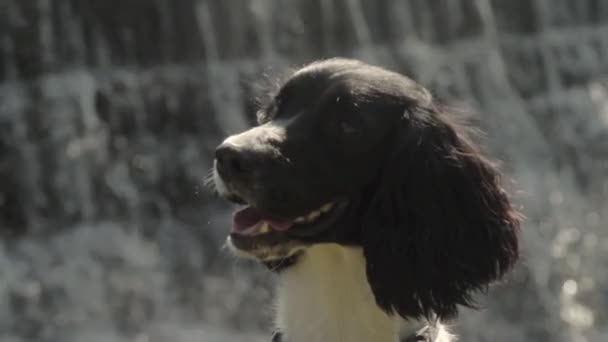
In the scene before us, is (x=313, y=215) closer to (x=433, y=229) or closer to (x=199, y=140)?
(x=433, y=229)

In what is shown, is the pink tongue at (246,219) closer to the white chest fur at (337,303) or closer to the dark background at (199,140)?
the white chest fur at (337,303)

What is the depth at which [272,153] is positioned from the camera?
12.0ft

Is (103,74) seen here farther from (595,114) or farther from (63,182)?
(595,114)

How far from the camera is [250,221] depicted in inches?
147

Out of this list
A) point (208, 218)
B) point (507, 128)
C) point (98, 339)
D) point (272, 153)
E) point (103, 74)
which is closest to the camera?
point (272, 153)

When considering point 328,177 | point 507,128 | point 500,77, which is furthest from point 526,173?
point 328,177

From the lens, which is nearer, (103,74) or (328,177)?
(328,177)

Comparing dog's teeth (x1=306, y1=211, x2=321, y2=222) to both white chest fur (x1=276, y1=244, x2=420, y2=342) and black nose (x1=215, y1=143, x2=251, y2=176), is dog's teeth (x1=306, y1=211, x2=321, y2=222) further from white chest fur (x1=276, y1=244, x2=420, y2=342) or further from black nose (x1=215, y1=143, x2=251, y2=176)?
black nose (x1=215, y1=143, x2=251, y2=176)

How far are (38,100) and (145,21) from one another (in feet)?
4.01

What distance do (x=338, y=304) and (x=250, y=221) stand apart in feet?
1.27

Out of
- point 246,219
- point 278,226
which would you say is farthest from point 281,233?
point 246,219

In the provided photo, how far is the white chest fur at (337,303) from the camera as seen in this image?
378 cm

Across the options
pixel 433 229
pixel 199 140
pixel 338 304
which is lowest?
pixel 199 140

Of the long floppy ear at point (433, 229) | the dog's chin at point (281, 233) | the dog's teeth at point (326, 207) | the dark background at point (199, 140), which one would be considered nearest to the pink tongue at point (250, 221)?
the dog's chin at point (281, 233)
